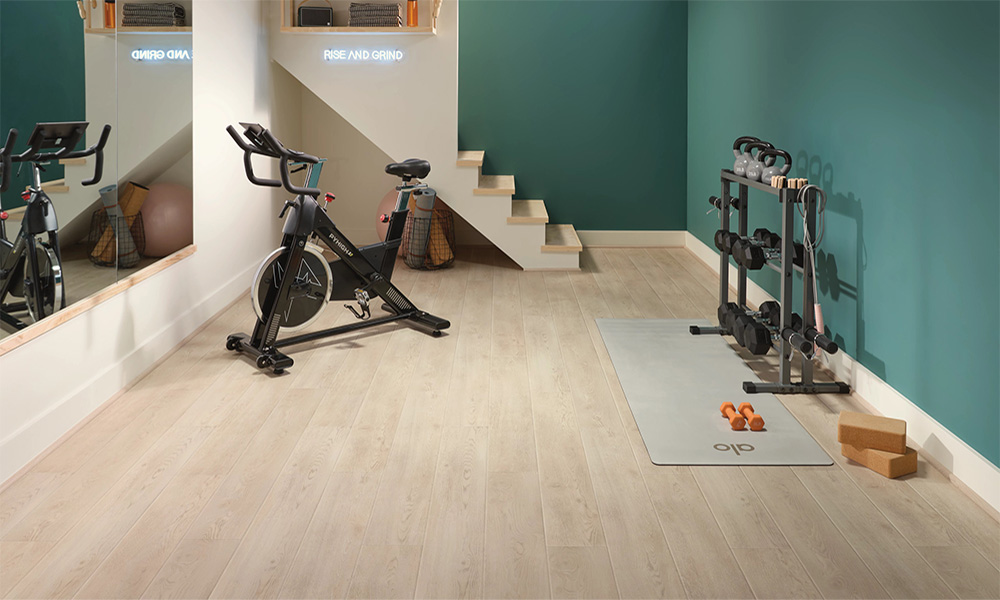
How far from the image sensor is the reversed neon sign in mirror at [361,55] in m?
6.73

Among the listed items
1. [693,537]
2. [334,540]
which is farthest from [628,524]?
[334,540]

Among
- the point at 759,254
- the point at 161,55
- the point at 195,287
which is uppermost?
the point at 161,55

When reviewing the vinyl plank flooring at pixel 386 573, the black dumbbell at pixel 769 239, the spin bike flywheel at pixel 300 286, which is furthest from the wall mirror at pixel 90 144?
the black dumbbell at pixel 769 239

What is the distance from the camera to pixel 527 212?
7.48 m

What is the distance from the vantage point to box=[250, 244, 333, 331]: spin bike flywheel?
4355 mm

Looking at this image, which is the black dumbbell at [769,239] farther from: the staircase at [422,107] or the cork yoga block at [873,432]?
the staircase at [422,107]

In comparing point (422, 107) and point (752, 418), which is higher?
point (422, 107)

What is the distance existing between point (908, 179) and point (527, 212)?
434cm

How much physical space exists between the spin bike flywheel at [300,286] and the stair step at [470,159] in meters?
2.59

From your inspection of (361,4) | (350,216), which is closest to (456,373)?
(361,4)

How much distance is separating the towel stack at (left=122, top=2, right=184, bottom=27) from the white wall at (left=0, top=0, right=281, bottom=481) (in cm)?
24

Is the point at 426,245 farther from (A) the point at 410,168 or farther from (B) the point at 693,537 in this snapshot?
(B) the point at 693,537

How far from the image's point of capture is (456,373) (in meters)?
4.25

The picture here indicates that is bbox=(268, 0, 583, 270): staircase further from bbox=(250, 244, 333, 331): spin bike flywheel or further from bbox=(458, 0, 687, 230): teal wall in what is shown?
bbox=(250, 244, 333, 331): spin bike flywheel
